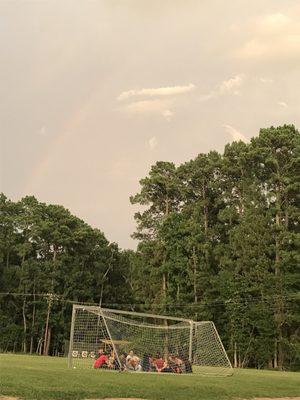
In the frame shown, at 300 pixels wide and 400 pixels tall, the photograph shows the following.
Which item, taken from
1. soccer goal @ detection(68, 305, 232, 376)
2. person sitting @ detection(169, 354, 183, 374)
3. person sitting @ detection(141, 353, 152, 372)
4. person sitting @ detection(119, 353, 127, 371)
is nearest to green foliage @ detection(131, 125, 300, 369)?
soccer goal @ detection(68, 305, 232, 376)

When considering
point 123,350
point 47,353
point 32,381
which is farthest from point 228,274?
point 32,381

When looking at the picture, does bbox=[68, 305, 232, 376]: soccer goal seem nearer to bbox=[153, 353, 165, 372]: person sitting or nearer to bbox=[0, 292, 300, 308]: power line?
bbox=[153, 353, 165, 372]: person sitting

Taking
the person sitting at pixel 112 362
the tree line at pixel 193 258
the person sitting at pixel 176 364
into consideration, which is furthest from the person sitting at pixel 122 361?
the tree line at pixel 193 258

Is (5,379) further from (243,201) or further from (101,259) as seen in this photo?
(101,259)

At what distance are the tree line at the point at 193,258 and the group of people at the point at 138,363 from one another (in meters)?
31.6

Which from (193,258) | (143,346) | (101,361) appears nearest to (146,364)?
(101,361)

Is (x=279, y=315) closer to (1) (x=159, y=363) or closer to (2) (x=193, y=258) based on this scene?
(2) (x=193, y=258)

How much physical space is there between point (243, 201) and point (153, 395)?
156 ft

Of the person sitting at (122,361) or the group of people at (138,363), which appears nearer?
the person sitting at (122,361)

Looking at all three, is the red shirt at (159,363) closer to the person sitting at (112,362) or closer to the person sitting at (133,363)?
the person sitting at (133,363)

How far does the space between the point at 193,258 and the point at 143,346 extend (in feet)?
104

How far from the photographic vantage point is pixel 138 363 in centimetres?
2308

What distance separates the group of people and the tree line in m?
31.6

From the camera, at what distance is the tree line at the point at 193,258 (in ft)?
180
